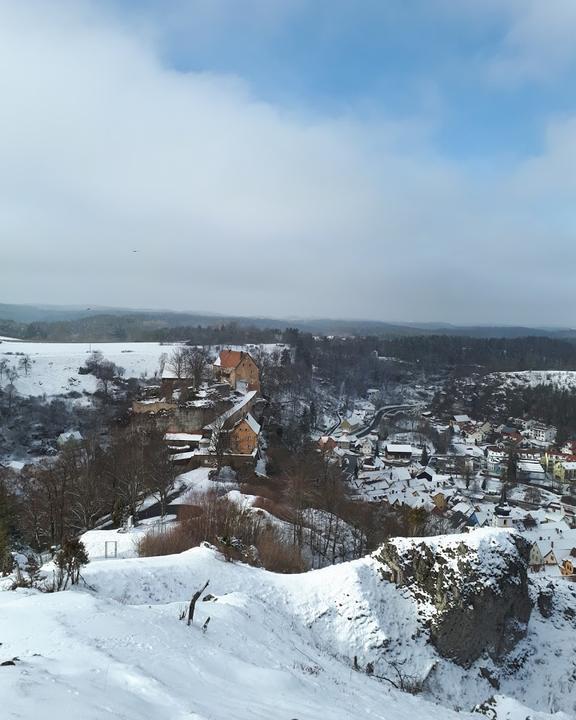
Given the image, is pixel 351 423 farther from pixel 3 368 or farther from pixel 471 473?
pixel 3 368

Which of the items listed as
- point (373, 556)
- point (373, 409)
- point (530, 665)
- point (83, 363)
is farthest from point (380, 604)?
point (373, 409)

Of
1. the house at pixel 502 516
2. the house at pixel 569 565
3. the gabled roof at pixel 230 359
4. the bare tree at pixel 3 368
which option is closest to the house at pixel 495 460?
the house at pixel 502 516

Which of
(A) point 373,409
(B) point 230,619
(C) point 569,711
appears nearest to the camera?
(B) point 230,619

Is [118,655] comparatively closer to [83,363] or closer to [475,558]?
[475,558]

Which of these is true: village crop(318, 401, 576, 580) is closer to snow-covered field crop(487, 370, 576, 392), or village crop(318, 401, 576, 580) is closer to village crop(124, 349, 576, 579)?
village crop(124, 349, 576, 579)

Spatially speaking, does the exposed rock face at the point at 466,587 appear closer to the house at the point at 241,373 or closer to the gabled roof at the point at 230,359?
the house at the point at 241,373

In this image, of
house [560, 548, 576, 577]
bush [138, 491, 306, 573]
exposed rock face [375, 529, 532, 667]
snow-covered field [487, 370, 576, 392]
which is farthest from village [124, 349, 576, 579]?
snow-covered field [487, 370, 576, 392]
